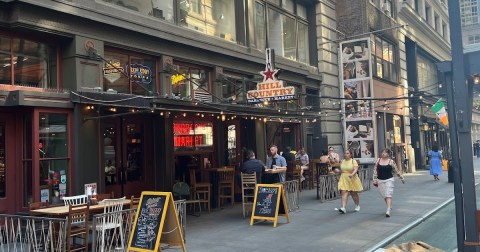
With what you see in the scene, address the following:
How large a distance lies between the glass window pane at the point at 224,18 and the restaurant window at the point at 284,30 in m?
1.00

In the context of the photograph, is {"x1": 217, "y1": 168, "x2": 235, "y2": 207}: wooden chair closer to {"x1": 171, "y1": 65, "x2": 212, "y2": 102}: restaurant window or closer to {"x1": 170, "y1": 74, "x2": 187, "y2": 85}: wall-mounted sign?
{"x1": 171, "y1": 65, "x2": 212, "y2": 102}: restaurant window

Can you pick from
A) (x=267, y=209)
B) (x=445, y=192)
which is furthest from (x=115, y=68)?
(x=445, y=192)

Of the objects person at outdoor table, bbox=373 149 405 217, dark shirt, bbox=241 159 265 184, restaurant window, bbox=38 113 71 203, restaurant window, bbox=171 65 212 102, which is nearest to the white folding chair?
restaurant window, bbox=38 113 71 203

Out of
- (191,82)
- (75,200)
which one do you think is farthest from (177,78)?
(75,200)

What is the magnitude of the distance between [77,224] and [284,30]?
14.1 metres

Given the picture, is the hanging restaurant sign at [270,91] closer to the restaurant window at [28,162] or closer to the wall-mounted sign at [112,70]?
the wall-mounted sign at [112,70]

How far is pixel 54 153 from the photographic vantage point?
392 inches

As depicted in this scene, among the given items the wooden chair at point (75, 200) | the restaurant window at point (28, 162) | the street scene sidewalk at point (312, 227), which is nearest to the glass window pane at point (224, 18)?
the street scene sidewalk at point (312, 227)

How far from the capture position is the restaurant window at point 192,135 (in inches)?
542

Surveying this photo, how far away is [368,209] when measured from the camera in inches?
510

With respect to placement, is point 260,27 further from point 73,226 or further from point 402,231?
point 73,226

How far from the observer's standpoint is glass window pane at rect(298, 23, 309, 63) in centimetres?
2134

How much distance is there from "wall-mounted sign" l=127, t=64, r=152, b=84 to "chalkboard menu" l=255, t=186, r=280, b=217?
438 centimetres

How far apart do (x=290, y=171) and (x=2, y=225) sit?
1061cm
